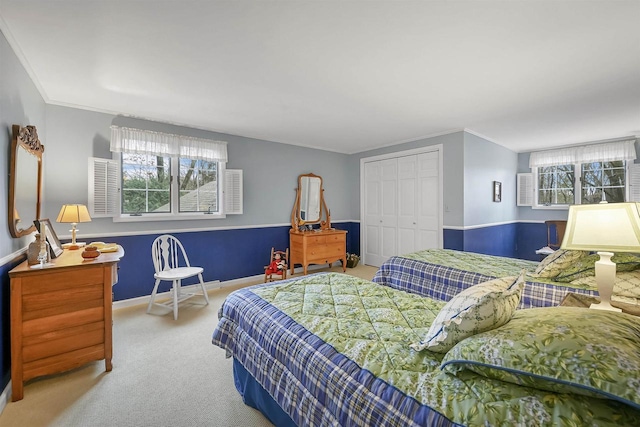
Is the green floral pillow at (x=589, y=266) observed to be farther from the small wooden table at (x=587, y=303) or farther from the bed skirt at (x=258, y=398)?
the bed skirt at (x=258, y=398)

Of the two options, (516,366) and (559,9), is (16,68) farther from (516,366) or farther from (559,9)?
(559,9)

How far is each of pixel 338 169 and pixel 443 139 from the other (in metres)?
2.09

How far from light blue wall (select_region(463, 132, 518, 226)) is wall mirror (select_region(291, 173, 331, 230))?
2.44 meters

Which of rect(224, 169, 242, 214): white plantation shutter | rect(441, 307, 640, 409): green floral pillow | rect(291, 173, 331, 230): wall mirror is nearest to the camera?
rect(441, 307, 640, 409): green floral pillow

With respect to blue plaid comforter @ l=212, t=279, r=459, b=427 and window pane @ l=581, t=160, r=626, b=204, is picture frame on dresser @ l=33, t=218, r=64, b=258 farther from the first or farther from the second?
window pane @ l=581, t=160, r=626, b=204

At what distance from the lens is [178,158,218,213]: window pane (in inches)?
156

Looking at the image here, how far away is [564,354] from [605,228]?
3.41 feet

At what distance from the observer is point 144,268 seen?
3.57 meters

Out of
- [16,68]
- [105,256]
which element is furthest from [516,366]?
[16,68]

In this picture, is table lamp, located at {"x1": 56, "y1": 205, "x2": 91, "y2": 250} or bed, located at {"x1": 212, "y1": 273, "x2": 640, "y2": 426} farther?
table lamp, located at {"x1": 56, "y1": 205, "x2": 91, "y2": 250}

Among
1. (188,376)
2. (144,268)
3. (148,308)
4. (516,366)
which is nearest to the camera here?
(516,366)

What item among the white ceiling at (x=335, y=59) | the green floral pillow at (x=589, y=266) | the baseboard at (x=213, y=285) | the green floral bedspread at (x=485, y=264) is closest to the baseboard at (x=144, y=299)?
the baseboard at (x=213, y=285)

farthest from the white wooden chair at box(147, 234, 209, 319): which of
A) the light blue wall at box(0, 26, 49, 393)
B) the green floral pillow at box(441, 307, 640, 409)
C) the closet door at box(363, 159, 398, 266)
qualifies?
the closet door at box(363, 159, 398, 266)

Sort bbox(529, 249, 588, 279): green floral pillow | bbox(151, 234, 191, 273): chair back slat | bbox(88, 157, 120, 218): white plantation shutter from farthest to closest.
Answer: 1. bbox(151, 234, 191, 273): chair back slat
2. bbox(88, 157, 120, 218): white plantation shutter
3. bbox(529, 249, 588, 279): green floral pillow
